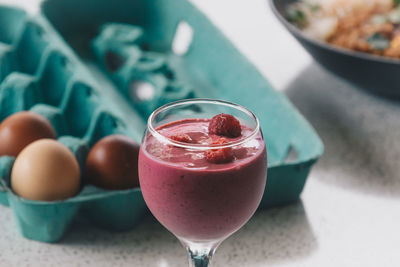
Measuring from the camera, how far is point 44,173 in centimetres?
103

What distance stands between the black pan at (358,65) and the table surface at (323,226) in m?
0.11

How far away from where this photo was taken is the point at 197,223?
79 centimetres

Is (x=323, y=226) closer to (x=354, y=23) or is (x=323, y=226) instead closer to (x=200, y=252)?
(x=200, y=252)

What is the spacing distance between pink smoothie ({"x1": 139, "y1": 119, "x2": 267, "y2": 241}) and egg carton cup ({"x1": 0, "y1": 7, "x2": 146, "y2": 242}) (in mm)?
253

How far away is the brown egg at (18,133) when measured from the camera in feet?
3.72

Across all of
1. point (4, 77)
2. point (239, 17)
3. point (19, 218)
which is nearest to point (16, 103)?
point (4, 77)

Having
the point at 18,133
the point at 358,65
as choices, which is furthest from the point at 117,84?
the point at 358,65

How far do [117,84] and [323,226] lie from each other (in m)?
0.76

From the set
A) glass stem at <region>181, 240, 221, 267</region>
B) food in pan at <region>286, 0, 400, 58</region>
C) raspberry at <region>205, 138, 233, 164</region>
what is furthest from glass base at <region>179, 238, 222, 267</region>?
food in pan at <region>286, 0, 400, 58</region>

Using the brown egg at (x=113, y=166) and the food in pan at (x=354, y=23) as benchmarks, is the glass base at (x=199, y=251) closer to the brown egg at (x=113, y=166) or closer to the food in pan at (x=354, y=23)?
the brown egg at (x=113, y=166)

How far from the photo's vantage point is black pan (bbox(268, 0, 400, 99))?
139cm

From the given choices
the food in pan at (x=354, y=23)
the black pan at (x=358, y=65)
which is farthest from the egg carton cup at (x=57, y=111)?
the food in pan at (x=354, y=23)

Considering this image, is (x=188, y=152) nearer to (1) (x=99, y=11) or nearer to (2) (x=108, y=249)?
(2) (x=108, y=249)

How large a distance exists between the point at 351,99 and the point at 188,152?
975mm
